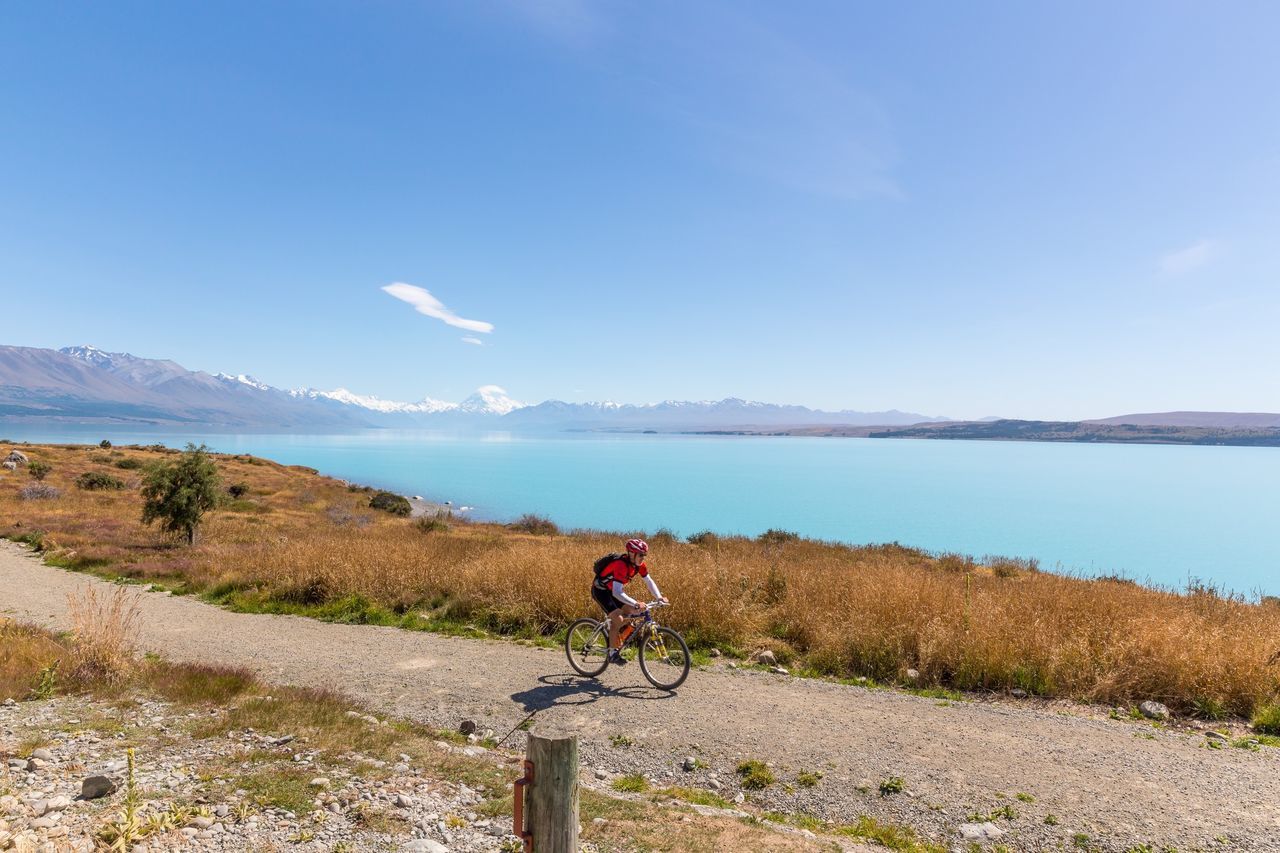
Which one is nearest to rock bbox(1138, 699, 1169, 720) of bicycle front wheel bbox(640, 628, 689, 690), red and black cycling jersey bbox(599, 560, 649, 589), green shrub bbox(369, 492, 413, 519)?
bicycle front wheel bbox(640, 628, 689, 690)

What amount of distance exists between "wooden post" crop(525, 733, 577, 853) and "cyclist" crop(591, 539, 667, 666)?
591 cm

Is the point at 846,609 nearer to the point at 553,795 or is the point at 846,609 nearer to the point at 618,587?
the point at 618,587

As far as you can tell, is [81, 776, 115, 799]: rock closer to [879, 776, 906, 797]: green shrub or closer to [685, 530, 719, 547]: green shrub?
[879, 776, 906, 797]: green shrub

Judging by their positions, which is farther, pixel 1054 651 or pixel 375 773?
pixel 1054 651

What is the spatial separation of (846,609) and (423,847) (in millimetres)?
10504

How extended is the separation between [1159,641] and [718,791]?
912 cm

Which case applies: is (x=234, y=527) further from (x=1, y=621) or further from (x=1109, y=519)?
(x=1109, y=519)

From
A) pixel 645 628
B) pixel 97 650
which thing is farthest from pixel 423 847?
pixel 97 650

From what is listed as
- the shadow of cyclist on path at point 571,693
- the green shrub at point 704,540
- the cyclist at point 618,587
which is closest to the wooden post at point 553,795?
the shadow of cyclist on path at point 571,693

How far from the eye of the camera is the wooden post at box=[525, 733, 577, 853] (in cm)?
373

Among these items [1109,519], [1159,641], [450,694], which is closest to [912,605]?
[1159,641]

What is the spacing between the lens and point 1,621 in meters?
11.8

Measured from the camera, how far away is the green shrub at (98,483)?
42.5m

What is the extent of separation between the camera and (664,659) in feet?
35.2
